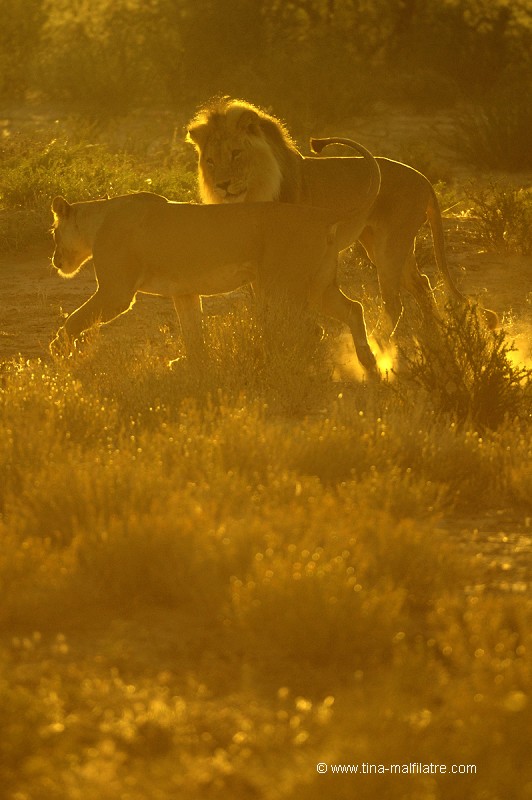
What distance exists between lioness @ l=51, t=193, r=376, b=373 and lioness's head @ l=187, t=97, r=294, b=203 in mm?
596

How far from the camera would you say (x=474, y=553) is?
4875 millimetres

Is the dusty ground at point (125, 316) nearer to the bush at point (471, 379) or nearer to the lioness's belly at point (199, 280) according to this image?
the lioness's belly at point (199, 280)

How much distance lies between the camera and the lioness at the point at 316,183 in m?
8.62

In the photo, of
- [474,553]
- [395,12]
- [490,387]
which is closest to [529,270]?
[490,387]

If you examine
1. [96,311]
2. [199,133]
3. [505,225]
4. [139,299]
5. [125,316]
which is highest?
[199,133]

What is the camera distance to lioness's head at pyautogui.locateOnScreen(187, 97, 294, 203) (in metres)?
8.61

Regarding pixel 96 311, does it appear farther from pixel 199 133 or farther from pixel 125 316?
pixel 125 316

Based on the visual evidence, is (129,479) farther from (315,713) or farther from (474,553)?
(315,713)

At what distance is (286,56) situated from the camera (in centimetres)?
2266

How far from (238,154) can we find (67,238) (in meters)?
1.19

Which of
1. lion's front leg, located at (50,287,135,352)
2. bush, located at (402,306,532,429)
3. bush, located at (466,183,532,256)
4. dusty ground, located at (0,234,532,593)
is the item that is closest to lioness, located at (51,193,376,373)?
lion's front leg, located at (50,287,135,352)

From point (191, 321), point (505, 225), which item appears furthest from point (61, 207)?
point (505, 225)

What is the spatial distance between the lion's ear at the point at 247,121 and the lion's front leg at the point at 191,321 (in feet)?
3.68

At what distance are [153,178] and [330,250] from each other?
22.3ft
